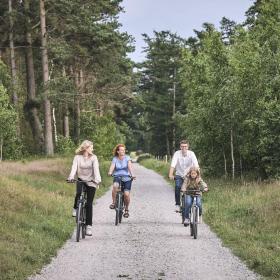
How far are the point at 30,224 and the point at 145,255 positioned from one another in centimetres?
345

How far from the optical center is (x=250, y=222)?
13.1 m

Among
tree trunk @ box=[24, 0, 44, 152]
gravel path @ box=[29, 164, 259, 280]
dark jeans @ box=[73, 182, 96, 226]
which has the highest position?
tree trunk @ box=[24, 0, 44, 152]

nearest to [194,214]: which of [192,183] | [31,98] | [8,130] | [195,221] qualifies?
[195,221]

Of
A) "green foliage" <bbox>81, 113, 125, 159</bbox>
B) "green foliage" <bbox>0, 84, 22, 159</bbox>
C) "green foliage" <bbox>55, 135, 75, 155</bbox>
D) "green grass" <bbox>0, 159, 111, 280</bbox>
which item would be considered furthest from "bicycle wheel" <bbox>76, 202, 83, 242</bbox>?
"green foliage" <bbox>81, 113, 125, 159</bbox>

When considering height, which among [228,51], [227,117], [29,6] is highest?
[29,6]

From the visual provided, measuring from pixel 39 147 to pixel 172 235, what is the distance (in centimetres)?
2659

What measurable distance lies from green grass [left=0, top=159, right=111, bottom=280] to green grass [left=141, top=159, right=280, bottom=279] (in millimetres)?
3612

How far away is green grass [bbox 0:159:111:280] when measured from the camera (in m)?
8.57

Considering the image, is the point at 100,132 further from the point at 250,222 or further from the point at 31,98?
the point at 250,222

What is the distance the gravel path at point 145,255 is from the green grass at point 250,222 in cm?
28

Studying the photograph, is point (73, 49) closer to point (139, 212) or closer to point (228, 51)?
point (228, 51)

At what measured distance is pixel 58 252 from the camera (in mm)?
9930

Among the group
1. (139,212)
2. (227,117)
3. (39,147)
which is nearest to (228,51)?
(227,117)

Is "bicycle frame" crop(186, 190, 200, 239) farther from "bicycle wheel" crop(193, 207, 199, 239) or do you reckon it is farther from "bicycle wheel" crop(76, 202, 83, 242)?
"bicycle wheel" crop(76, 202, 83, 242)
